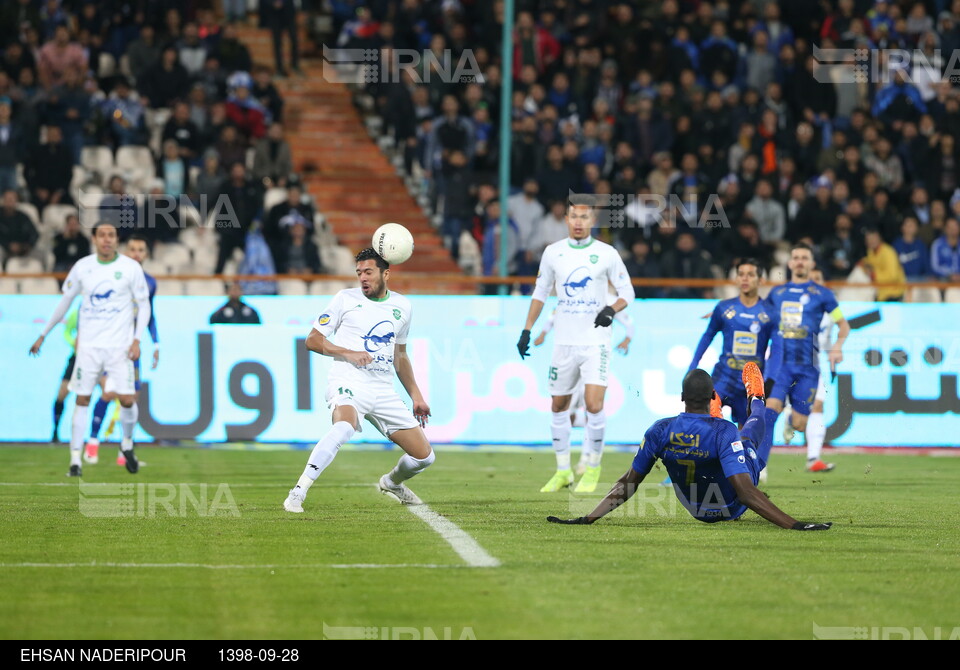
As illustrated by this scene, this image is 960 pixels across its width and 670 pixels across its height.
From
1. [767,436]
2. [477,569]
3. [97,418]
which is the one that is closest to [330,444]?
[477,569]

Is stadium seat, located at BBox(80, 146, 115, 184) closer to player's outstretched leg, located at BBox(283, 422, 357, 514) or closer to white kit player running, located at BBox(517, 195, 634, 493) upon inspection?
white kit player running, located at BBox(517, 195, 634, 493)

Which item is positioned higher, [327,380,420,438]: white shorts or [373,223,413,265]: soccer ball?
[373,223,413,265]: soccer ball

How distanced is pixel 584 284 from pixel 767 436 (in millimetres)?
2141

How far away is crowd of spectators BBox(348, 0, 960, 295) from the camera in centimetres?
2245

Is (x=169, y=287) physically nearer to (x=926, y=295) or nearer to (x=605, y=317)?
(x=605, y=317)

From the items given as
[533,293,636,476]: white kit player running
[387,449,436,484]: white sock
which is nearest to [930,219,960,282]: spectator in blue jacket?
→ [533,293,636,476]: white kit player running

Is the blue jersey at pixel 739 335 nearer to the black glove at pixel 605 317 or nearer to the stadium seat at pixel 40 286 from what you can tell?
the black glove at pixel 605 317

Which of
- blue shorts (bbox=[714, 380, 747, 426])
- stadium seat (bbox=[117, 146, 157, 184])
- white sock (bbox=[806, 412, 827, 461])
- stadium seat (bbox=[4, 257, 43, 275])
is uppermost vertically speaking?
stadium seat (bbox=[117, 146, 157, 184])

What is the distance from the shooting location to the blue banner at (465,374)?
1836 cm

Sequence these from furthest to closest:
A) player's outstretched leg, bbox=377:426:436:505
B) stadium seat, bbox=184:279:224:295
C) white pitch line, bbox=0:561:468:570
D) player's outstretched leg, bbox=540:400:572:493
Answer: stadium seat, bbox=184:279:224:295 → player's outstretched leg, bbox=540:400:572:493 → player's outstretched leg, bbox=377:426:436:505 → white pitch line, bbox=0:561:468:570

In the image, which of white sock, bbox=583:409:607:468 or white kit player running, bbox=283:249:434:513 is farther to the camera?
white sock, bbox=583:409:607:468

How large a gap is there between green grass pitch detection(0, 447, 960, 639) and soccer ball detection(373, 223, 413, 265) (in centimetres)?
191

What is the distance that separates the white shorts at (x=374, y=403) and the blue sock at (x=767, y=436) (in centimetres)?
344
